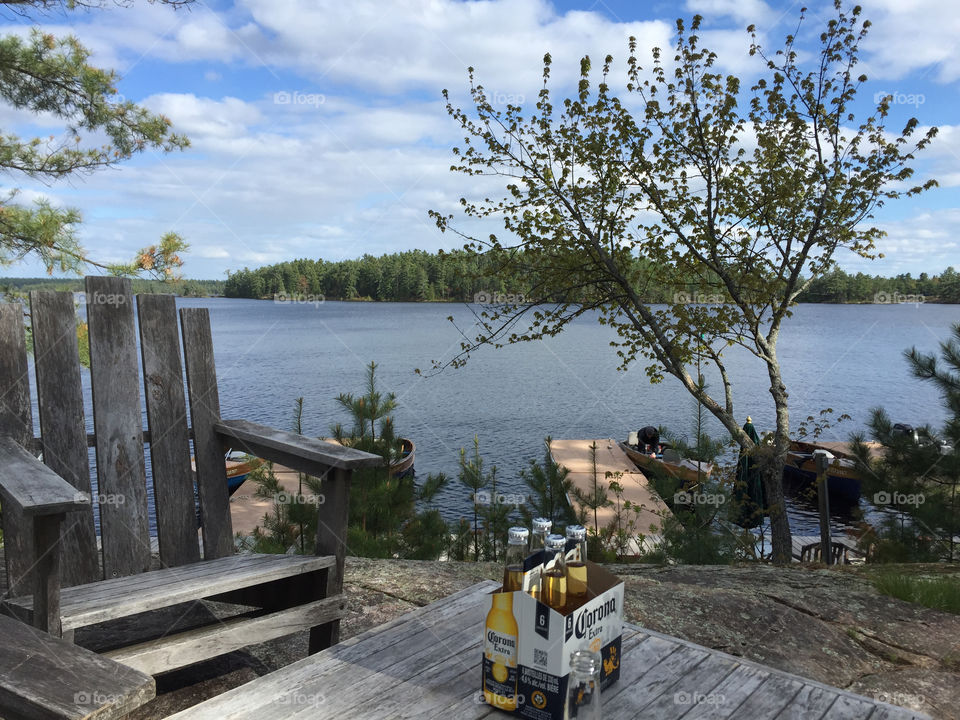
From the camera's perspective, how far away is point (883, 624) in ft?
10.5

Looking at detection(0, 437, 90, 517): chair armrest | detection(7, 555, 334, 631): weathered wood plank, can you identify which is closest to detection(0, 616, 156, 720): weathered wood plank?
detection(0, 437, 90, 517): chair armrest

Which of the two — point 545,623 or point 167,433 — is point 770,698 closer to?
point 545,623

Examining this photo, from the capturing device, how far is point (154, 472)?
8.34 ft

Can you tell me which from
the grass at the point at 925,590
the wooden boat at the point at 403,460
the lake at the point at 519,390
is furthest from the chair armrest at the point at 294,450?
the lake at the point at 519,390

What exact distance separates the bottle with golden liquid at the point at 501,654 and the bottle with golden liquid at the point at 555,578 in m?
0.07

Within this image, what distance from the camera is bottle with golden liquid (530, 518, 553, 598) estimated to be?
4.22 ft

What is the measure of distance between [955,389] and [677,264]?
7.40 ft

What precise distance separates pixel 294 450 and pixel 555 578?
4.23 ft

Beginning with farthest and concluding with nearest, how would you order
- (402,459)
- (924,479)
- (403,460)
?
(403,460)
(402,459)
(924,479)

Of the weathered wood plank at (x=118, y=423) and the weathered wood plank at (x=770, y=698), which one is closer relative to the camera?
the weathered wood plank at (x=770, y=698)

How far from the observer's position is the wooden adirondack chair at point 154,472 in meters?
2.03

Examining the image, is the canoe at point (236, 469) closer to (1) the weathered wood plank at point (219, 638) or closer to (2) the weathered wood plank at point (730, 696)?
(1) the weathered wood plank at point (219, 638)

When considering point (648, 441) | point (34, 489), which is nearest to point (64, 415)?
point (34, 489)

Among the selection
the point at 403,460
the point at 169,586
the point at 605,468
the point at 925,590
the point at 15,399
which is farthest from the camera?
the point at 605,468
